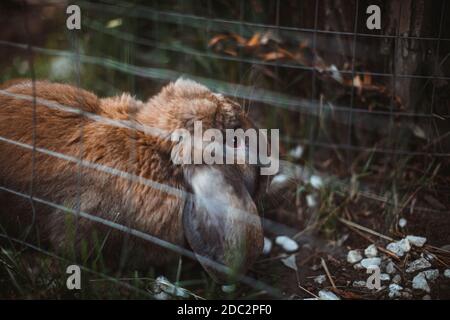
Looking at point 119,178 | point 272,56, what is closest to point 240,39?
point 272,56

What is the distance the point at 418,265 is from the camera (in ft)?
7.04

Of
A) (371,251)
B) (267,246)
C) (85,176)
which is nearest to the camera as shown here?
(85,176)

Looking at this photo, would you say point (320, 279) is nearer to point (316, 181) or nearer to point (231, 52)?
point (316, 181)

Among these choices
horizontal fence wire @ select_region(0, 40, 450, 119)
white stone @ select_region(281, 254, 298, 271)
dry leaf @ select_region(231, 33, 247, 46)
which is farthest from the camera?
dry leaf @ select_region(231, 33, 247, 46)

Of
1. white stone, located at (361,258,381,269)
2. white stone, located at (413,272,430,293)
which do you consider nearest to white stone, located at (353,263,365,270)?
white stone, located at (361,258,381,269)

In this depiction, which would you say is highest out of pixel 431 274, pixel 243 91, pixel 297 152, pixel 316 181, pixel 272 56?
pixel 272 56

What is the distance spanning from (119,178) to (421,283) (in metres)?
1.17

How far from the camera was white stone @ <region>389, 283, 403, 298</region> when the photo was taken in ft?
6.74

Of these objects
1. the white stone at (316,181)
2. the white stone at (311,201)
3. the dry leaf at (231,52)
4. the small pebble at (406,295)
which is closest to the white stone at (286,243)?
the white stone at (311,201)

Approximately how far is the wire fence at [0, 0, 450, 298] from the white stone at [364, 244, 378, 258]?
0.29m

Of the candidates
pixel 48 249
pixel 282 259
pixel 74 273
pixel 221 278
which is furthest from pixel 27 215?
pixel 282 259

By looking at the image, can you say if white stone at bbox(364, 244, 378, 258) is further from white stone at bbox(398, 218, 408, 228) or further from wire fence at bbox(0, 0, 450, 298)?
wire fence at bbox(0, 0, 450, 298)

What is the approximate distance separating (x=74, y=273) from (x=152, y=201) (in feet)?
1.23
